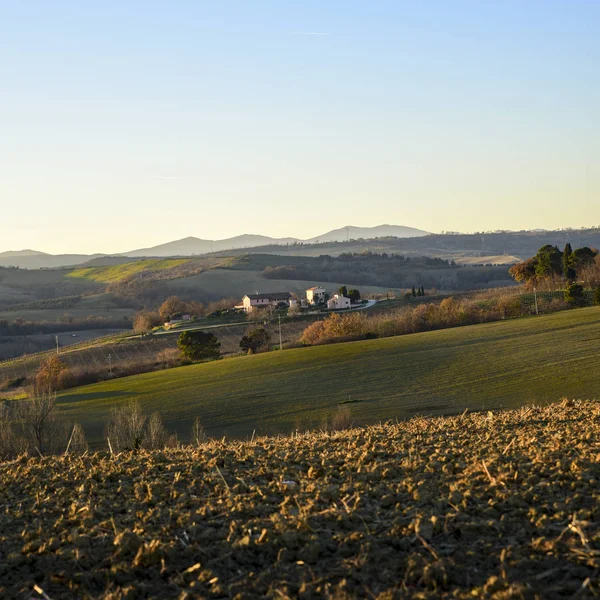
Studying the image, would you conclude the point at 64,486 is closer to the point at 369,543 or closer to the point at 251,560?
the point at 251,560

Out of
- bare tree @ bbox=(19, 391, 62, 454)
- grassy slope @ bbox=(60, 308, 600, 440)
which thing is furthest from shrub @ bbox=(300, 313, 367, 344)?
bare tree @ bbox=(19, 391, 62, 454)

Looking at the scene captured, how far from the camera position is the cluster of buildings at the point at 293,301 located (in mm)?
115000

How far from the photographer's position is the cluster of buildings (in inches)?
4528

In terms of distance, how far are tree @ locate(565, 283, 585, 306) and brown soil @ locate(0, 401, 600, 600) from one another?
72286mm

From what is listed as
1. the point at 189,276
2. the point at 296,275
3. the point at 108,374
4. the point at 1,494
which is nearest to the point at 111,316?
the point at 189,276

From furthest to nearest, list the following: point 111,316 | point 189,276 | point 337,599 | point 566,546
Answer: point 189,276
point 111,316
point 566,546
point 337,599

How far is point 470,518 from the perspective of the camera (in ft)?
24.5

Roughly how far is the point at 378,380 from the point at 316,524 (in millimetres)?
43647

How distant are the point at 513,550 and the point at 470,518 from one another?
750 mm

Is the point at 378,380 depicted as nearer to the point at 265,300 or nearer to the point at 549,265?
the point at 549,265

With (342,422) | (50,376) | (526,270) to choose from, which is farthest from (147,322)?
(342,422)

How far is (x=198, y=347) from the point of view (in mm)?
76375

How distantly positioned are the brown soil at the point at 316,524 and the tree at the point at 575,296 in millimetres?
72286

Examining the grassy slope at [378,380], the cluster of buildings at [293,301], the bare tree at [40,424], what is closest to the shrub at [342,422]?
the grassy slope at [378,380]
